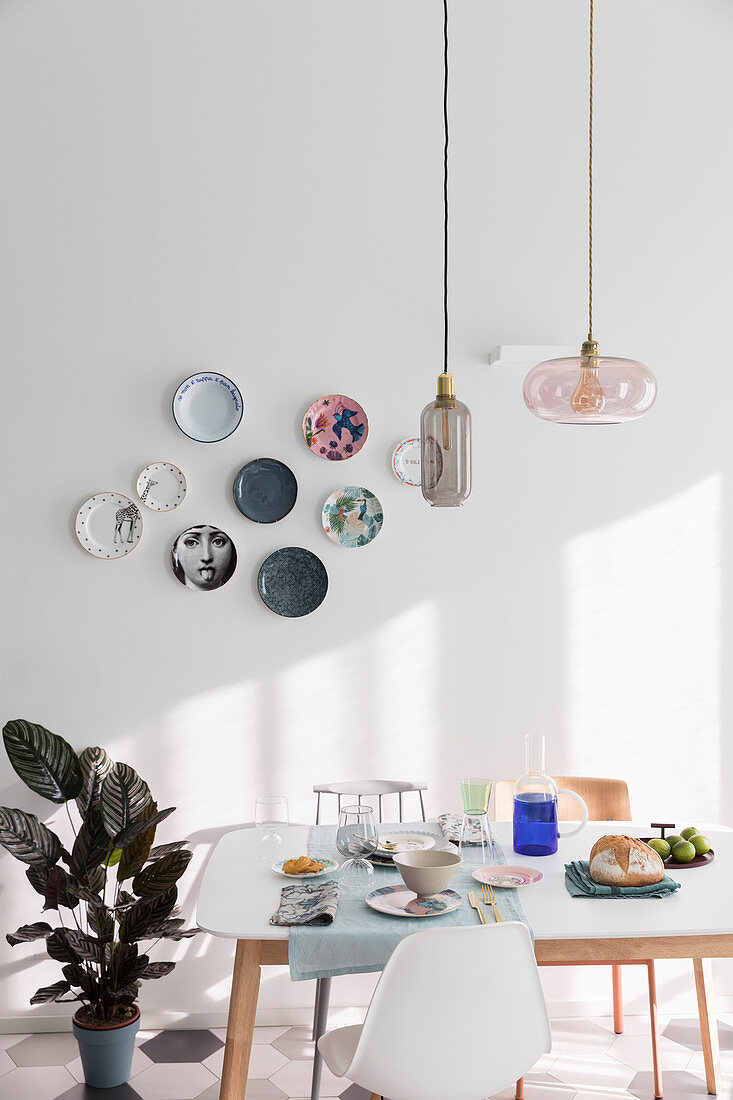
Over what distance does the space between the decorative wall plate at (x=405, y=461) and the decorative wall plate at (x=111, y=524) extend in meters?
0.79

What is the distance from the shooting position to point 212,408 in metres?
2.91

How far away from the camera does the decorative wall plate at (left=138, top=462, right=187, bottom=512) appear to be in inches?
114

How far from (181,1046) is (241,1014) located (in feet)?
3.69

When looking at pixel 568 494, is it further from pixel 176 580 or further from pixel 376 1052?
pixel 376 1052

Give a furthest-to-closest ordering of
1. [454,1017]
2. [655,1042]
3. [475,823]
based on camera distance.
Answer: [655,1042] < [475,823] < [454,1017]

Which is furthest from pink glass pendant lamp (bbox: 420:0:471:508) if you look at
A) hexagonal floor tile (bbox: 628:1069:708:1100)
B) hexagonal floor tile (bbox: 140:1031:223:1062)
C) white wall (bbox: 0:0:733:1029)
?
hexagonal floor tile (bbox: 140:1031:223:1062)

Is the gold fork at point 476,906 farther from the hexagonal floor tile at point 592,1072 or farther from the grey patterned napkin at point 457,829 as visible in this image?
the hexagonal floor tile at point 592,1072

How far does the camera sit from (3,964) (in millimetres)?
2852

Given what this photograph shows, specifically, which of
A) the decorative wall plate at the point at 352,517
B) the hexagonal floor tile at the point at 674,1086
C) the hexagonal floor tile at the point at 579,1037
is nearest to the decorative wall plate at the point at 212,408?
the decorative wall plate at the point at 352,517

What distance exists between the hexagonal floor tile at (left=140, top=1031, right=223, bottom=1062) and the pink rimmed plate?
1213 millimetres

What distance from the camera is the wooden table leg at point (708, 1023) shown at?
2.46 m

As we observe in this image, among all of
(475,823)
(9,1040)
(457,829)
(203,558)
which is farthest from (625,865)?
(9,1040)

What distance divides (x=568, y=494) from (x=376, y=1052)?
1.84 metres

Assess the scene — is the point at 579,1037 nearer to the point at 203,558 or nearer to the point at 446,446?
the point at 203,558
